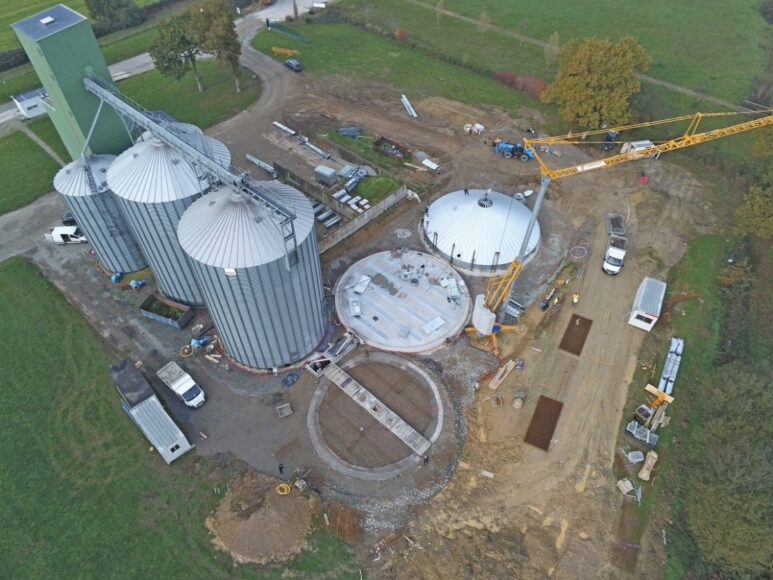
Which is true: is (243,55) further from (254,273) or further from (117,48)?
(254,273)

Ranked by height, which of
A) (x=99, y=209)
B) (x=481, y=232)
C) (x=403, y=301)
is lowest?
(x=403, y=301)

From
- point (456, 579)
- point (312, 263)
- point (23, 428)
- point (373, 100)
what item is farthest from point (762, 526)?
point (373, 100)

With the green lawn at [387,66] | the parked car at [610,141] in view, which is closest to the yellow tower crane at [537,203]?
the parked car at [610,141]

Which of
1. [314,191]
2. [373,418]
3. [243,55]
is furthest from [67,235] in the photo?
[243,55]

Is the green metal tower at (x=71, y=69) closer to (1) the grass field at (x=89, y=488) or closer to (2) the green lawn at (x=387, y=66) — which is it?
(1) the grass field at (x=89, y=488)

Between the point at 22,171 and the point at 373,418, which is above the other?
the point at 22,171

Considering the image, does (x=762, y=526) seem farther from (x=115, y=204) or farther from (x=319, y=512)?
(x=115, y=204)

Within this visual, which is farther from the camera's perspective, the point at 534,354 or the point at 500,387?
the point at 534,354
